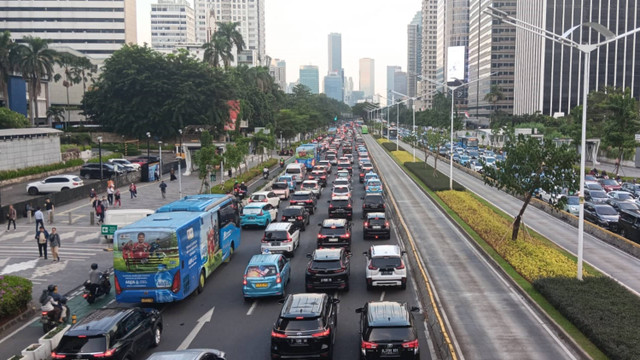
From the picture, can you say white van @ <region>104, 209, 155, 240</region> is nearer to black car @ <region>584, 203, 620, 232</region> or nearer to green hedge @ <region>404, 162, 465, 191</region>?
black car @ <region>584, 203, 620, 232</region>

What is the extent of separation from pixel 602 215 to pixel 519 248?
39.4 ft

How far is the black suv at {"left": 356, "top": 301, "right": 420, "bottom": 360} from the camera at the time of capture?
1498cm

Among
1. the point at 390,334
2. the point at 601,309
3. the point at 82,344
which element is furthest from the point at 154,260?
the point at 601,309

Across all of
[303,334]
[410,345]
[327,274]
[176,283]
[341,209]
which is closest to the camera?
[410,345]

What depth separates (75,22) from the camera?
149000mm

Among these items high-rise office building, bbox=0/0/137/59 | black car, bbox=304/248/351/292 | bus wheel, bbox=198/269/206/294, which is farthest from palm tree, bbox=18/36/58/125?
black car, bbox=304/248/351/292

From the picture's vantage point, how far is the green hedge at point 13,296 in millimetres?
19922

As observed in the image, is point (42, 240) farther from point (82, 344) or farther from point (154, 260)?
point (82, 344)

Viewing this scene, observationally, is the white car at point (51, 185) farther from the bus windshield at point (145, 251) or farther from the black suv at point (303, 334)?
the black suv at point (303, 334)

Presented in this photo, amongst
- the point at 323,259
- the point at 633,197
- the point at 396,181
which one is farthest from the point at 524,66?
the point at 323,259

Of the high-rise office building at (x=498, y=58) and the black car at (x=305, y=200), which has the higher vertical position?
the high-rise office building at (x=498, y=58)

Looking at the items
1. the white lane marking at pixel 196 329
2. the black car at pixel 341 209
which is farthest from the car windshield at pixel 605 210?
the white lane marking at pixel 196 329

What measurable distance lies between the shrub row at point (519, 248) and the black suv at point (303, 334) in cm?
1171

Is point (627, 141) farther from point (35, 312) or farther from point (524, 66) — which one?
point (524, 66)
